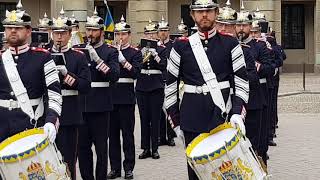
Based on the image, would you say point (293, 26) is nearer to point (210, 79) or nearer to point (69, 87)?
point (69, 87)

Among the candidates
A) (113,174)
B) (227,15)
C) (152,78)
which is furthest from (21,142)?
(152,78)

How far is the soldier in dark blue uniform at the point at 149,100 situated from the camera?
38.1 ft

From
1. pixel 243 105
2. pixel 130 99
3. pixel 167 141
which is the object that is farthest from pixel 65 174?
pixel 167 141

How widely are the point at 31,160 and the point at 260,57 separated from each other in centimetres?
484

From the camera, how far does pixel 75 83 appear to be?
742 centimetres

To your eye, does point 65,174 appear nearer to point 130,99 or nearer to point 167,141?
point 130,99

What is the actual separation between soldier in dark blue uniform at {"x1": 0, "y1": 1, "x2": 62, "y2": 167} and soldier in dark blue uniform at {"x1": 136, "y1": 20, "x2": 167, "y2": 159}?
17.1ft

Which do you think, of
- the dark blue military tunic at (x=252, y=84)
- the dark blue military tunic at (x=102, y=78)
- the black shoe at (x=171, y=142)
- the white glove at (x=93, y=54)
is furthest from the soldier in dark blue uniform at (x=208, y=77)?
the black shoe at (x=171, y=142)

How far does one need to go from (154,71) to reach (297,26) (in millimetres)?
22458

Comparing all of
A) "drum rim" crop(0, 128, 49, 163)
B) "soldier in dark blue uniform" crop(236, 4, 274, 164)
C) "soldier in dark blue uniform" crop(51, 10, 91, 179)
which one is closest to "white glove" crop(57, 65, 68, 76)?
"soldier in dark blue uniform" crop(51, 10, 91, 179)

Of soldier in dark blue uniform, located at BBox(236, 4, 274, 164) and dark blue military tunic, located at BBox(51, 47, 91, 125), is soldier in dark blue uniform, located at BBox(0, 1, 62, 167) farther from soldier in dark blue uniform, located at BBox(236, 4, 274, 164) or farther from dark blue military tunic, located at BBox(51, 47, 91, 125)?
soldier in dark blue uniform, located at BBox(236, 4, 274, 164)

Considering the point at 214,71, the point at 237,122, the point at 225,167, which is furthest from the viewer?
the point at 214,71

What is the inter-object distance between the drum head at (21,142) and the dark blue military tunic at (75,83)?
153cm

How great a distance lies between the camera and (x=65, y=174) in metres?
5.88
